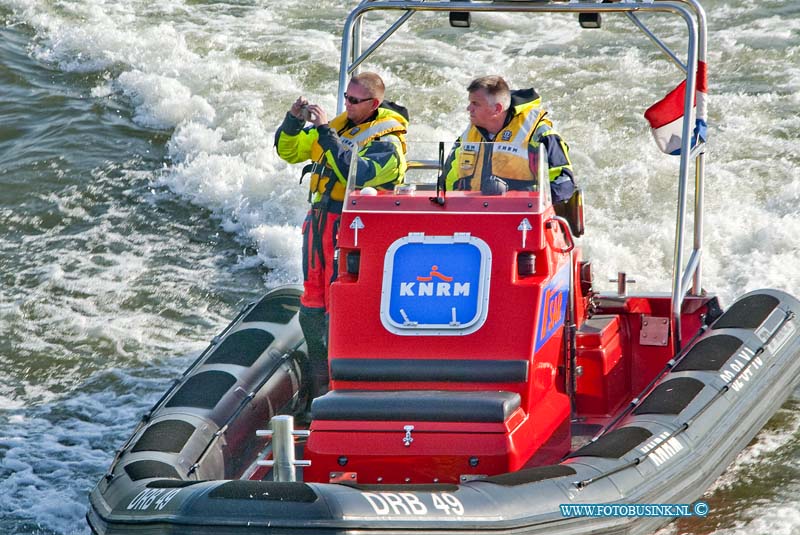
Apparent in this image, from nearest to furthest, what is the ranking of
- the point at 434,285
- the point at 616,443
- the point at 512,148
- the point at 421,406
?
the point at 421,406
the point at 616,443
the point at 434,285
the point at 512,148

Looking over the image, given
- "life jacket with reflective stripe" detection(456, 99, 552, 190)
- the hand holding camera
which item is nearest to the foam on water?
"life jacket with reflective stripe" detection(456, 99, 552, 190)

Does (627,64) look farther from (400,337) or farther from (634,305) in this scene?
(400,337)

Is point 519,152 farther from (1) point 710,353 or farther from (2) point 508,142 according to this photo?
(1) point 710,353

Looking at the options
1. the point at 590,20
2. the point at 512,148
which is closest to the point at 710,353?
the point at 512,148

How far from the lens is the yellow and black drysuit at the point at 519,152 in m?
5.54

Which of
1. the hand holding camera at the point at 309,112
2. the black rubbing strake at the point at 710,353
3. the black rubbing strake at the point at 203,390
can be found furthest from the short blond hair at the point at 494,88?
the black rubbing strake at the point at 203,390

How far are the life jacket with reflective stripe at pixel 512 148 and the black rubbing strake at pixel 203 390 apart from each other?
1.40m

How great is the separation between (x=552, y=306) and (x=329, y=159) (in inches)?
49.6

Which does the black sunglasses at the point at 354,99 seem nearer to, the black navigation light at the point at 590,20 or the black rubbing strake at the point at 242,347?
the black navigation light at the point at 590,20

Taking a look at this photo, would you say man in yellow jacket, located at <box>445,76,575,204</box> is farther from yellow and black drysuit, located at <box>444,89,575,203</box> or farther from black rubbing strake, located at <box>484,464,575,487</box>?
black rubbing strake, located at <box>484,464,575,487</box>

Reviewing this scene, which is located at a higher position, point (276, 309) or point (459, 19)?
point (459, 19)

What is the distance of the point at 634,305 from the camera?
6184 millimetres

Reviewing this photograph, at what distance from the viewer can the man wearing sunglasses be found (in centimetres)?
562

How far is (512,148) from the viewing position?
5.56 metres
